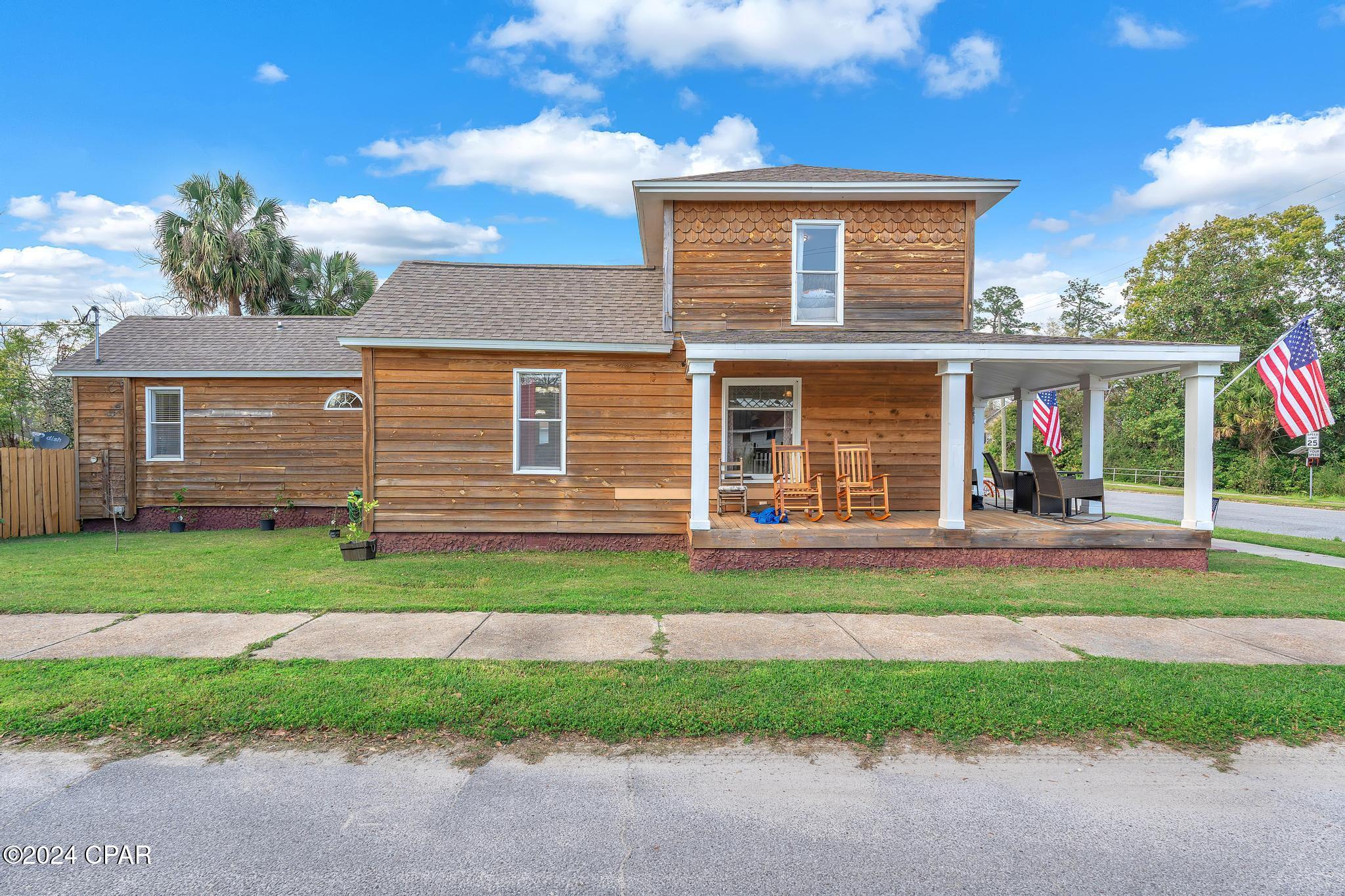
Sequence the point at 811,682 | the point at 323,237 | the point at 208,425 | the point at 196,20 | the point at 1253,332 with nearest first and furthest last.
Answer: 1. the point at 811,682
2. the point at 208,425
3. the point at 196,20
4. the point at 323,237
5. the point at 1253,332

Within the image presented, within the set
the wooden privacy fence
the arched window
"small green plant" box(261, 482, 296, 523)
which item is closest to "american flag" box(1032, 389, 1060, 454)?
the arched window

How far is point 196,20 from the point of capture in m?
13.3

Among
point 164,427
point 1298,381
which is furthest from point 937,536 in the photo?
point 164,427

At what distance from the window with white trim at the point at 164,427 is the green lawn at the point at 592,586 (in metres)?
3.16

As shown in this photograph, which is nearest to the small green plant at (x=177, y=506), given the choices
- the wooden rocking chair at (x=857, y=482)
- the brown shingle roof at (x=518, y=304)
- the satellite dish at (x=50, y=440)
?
the satellite dish at (x=50, y=440)

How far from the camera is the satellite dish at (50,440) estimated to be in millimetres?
12758

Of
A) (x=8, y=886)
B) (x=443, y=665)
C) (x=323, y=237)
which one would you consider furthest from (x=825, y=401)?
(x=323, y=237)

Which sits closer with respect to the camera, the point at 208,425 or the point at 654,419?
the point at 654,419

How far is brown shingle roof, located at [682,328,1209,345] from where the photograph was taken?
26.0 feet

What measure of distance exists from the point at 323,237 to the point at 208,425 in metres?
13.0

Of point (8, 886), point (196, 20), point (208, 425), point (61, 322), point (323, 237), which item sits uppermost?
point (196, 20)

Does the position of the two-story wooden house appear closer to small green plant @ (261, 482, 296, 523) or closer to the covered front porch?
the covered front porch

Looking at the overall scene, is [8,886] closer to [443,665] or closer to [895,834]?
[443,665]

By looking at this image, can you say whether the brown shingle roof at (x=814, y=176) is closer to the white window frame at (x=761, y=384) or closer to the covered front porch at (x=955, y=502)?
the covered front porch at (x=955, y=502)
